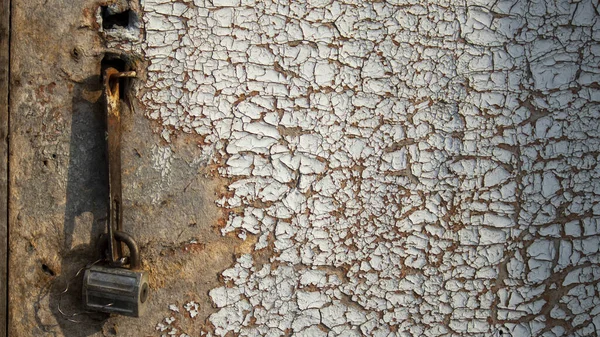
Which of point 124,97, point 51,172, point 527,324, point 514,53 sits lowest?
point 527,324

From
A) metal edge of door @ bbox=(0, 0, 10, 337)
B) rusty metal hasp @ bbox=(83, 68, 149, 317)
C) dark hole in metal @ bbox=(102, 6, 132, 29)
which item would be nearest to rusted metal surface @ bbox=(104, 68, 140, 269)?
rusty metal hasp @ bbox=(83, 68, 149, 317)

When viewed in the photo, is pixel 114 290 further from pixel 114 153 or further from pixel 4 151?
pixel 4 151

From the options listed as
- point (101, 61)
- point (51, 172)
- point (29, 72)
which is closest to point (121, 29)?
point (101, 61)

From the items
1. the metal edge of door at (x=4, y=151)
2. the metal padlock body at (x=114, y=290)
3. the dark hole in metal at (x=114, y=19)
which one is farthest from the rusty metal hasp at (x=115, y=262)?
the metal edge of door at (x=4, y=151)

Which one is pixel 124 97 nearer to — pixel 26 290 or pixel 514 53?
pixel 26 290

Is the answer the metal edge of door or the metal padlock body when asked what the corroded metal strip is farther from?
the metal edge of door

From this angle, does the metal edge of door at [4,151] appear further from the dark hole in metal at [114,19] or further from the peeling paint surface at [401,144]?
the peeling paint surface at [401,144]

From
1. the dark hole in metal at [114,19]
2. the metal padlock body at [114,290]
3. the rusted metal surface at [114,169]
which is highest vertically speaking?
the dark hole in metal at [114,19]

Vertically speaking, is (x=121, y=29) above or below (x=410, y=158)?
above
